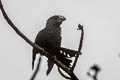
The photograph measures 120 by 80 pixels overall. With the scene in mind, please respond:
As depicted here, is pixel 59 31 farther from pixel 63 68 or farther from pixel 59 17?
pixel 63 68

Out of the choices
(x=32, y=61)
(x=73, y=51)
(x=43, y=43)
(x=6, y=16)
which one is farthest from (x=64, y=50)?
(x=32, y=61)

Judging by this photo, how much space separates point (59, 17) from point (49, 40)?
97 centimetres

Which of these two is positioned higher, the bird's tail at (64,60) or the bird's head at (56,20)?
the bird's tail at (64,60)

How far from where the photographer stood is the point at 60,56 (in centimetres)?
285

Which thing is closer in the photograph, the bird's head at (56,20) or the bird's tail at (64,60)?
the bird's tail at (64,60)

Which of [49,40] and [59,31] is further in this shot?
[59,31]

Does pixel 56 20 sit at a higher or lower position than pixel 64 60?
lower

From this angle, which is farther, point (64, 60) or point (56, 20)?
point (56, 20)

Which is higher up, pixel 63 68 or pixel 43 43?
pixel 63 68

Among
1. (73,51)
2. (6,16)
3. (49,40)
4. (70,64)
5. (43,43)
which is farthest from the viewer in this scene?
(49,40)

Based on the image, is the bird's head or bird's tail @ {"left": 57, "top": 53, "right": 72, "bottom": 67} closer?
bird's tail @ {"left": 57, "top": 53, "right": 72, "bottom": 67}

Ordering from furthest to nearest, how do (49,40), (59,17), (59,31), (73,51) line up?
(59,31) → (59,17) → (49,40) → (73,51)

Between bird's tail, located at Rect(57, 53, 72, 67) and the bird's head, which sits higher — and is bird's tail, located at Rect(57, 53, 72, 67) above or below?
above

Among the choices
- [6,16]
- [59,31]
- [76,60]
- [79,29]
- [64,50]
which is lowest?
[59,31]
